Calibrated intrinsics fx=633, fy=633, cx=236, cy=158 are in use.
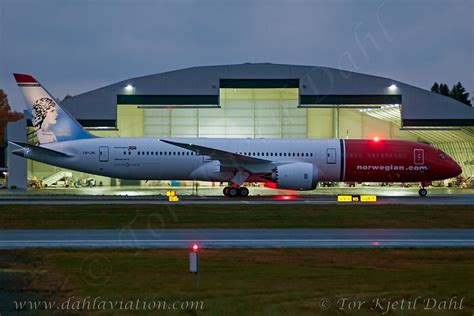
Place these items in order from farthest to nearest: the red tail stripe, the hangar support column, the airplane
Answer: the hangar support column → the red tail stripe → the airplane

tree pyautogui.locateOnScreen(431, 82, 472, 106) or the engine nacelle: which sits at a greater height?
tree pyautogui.locateOnScreen(431, 82, 472, 106)

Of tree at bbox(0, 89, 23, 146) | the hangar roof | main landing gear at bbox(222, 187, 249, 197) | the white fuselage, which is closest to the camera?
main landing gear at bbox(222, 187, 249, 197)

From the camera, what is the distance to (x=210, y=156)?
35812mm

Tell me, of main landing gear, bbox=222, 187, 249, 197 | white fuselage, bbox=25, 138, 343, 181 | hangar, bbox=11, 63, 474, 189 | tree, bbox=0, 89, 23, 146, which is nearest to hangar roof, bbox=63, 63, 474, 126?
hangar, bbox=11, 63, 474, 189

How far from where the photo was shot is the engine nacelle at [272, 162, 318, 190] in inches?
1329

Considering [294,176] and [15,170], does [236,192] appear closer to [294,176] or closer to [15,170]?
[294,176]

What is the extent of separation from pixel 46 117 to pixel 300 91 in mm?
22049

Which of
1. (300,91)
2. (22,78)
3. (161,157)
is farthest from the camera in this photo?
(300,91)

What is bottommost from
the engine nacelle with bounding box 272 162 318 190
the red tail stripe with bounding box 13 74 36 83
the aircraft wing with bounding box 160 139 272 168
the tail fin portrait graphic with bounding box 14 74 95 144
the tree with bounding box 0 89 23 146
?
the engine nacelle with bounding box 272 162 318 190

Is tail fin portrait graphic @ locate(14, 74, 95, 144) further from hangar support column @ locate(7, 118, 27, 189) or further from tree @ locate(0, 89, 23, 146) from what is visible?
tree @ locate(0, 89, 23, 146)

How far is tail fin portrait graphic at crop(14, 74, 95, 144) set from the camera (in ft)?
123

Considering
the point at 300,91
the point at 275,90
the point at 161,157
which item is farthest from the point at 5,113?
the point at 161,157

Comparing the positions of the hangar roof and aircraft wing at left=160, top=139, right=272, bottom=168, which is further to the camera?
the hangar roof

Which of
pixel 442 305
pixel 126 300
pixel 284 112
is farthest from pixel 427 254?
pixel 284 112
